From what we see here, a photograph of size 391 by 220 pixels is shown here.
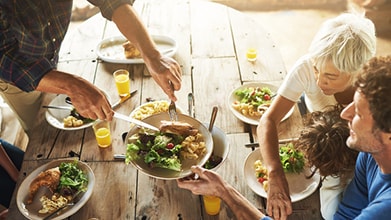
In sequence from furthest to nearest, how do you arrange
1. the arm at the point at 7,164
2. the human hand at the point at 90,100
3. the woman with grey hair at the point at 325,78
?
the arm at the point at 7,164
the human hand at the point at 90,100
the woman with grey hair at the point at 325,78

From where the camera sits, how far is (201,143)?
185cm

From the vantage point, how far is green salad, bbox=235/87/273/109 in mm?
2188

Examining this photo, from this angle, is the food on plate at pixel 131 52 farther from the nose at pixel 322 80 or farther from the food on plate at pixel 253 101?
the nose at pixel 322 80

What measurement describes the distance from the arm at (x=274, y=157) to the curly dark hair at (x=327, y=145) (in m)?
0.16

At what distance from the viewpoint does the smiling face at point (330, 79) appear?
70.8 inches

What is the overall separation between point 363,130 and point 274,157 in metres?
0.55

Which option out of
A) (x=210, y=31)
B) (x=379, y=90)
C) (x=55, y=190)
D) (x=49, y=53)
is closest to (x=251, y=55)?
(x=210, y=31)

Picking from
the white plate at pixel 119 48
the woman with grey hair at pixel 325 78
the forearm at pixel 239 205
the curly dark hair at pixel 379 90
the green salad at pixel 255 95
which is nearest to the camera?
the curly dark hair at pixel 379 90

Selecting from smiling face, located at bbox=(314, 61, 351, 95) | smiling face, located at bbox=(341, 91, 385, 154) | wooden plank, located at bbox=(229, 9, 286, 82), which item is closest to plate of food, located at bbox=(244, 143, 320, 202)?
smiling face, located at bbox=(314, 61, 351, 95)

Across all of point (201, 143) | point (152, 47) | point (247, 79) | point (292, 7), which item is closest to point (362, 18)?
point (247, 79)

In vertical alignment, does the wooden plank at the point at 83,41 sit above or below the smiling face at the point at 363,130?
below

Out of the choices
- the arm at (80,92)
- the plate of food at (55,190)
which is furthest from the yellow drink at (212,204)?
the arm at (80,92)

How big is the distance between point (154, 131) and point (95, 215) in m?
0.48

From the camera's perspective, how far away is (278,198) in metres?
1.65
